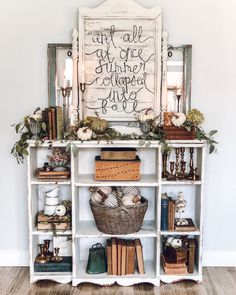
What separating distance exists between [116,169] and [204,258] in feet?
3.44

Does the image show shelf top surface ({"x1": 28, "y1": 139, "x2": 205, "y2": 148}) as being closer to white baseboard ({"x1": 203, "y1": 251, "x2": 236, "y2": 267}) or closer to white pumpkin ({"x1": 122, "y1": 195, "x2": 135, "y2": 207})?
white pumpkin ({"x1": 122, "y1": 195, "x2": 135, "y2": 207})

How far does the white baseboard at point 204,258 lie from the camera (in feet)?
11.1

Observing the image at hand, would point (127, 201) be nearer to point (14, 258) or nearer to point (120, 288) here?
point (120, 288)

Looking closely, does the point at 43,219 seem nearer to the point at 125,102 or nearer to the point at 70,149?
the point at 70,149

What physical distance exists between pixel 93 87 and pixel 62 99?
242 mm

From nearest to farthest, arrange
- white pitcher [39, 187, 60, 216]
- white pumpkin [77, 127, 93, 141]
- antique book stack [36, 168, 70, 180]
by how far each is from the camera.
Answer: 1. white pumpkin [77, 127, 93, 141]
2. antique book stack [36, 168, 70, 180]
3. white pitcher [39, 187, 60, 216]

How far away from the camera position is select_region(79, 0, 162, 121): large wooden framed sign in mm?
3125

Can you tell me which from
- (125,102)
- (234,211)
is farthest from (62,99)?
(234,211)

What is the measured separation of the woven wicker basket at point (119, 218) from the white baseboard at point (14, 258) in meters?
0.73

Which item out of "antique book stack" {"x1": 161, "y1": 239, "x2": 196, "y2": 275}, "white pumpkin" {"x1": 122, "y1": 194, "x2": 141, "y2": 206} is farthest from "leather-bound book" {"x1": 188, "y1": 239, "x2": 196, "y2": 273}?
"white pumpkin" {"x1": 122, "y1": 194, "x2": 141, "y2": 206}

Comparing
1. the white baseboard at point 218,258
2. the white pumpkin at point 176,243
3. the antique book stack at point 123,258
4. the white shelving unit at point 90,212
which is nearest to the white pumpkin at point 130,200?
the white shelving unit at point 90,212

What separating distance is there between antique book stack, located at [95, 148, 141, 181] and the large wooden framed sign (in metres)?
0.34

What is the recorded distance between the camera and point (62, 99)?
322 centimetres

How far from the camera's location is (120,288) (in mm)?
3039
